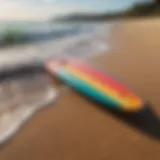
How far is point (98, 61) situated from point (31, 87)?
0.32 ft

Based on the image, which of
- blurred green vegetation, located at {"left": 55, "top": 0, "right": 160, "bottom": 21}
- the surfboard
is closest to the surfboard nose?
the surfboard

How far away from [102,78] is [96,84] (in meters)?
0.02

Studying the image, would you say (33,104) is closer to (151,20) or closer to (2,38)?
(2,38)

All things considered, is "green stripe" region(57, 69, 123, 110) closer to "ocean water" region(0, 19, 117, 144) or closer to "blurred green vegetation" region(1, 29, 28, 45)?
"ocean water" region(0, 19, 117, 144)

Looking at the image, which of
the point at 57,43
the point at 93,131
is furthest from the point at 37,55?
the point at 93,131

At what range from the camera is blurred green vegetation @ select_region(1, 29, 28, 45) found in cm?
52

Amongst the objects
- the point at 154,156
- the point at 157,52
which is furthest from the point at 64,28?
the point at 154,156

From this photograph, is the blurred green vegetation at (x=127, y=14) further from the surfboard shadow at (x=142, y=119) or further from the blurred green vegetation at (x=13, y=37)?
the surfboard shadow at (x=142, y=119)

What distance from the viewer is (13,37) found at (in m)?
0.53

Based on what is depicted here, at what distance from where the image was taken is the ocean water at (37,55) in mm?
355

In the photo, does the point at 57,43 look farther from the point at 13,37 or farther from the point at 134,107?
the point at 134,107

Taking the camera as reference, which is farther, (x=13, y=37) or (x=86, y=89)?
(x=13, y=37)

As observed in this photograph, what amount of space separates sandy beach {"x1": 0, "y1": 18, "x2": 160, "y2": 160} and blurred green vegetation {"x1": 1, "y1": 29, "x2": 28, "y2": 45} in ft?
0.47

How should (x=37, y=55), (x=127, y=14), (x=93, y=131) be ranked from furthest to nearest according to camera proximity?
1. (x=127, y=14)
2. (x=37, y=55)
3. (x=93, y=131)
